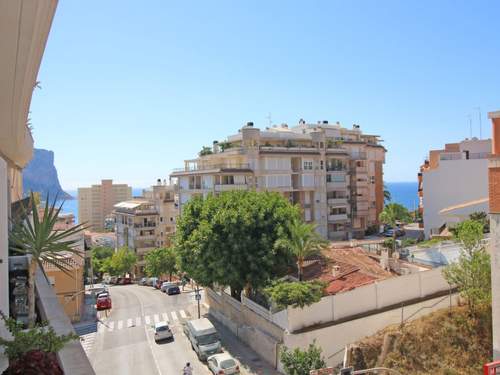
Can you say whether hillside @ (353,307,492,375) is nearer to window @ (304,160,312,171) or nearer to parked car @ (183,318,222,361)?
parked car @ (183,318,222,361)

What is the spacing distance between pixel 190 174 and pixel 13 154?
3925 cm

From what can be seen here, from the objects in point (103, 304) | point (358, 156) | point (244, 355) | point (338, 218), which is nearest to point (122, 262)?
point (103, 304)

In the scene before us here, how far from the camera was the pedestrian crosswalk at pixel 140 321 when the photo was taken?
32.9m

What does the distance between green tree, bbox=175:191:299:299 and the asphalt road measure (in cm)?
462

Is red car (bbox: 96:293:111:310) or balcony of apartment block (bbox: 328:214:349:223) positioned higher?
balcony of apartment block (bbox: 328:214:349:223)

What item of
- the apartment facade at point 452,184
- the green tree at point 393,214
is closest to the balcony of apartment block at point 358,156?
the apartment facade at point 452,184

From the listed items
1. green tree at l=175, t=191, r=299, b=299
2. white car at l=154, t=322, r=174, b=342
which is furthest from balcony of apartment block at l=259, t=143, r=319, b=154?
white car at l=154, t=322, r=174, b=342

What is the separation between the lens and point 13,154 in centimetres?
1401

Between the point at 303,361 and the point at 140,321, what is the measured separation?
17.8 metres

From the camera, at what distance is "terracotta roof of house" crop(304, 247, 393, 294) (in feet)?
81.9

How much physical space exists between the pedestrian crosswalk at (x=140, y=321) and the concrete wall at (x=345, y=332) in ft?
47.2

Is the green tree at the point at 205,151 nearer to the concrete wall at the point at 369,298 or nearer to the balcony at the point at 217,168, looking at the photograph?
the balcony at the point at 217,168

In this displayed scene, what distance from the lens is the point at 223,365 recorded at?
21.9 meters

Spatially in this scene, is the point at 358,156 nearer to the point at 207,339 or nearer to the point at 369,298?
the point at 369,298
